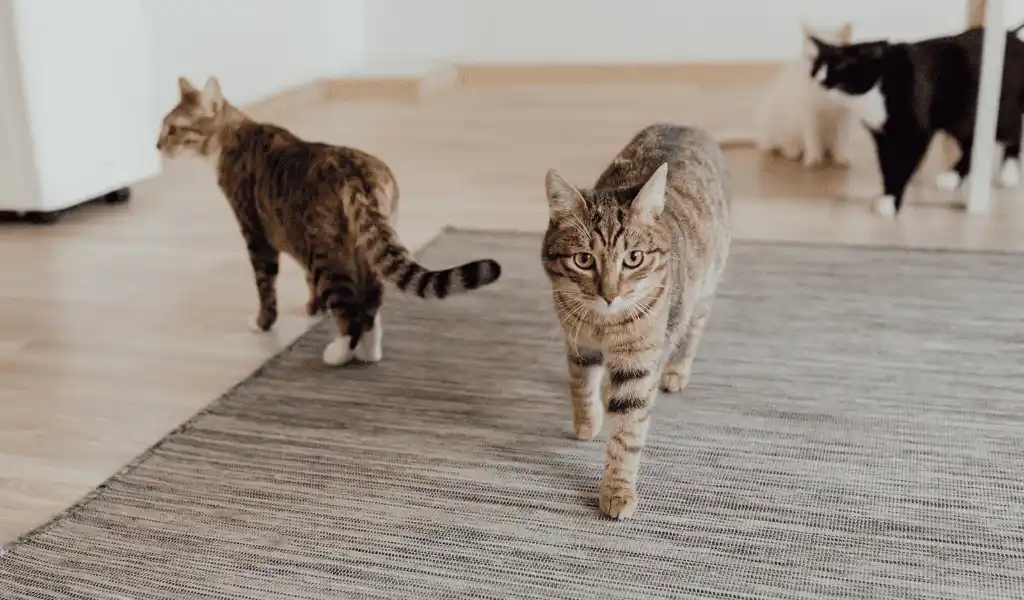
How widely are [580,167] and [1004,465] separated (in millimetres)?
2151

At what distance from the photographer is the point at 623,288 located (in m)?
1.57

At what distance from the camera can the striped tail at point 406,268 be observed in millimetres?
1860

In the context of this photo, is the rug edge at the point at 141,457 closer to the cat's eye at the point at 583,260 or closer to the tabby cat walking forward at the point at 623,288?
the tabby cat walking forward at the point at 623,288

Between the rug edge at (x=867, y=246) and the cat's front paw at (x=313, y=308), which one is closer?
the cat's front paw at (x=313, y=308)

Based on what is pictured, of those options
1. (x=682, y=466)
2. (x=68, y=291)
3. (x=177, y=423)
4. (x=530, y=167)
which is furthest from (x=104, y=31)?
(x=682, y=466)

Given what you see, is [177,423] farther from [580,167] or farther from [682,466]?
[580,167]

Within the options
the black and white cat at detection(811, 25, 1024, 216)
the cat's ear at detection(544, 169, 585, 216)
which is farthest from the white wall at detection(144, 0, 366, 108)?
the cat's ear at detection(544, 169, 585, 216)

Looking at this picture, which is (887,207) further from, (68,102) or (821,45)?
(68,102)

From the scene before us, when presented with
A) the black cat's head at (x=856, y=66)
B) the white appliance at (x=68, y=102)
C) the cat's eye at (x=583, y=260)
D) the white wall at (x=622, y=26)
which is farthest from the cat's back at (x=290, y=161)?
the white wall at (x=622, y=26)

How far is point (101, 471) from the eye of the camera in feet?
5.96

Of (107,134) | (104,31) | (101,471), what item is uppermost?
(104,31)

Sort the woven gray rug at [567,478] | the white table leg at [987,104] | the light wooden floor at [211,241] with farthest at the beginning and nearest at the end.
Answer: the white table leg at [987,104], the light wooden floor at [211,241], the woven gray rug at [567,478]

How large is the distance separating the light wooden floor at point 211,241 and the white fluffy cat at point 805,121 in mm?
89

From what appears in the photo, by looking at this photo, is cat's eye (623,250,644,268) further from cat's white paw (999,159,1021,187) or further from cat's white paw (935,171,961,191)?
cat's white paw (999,159,1021,187)
